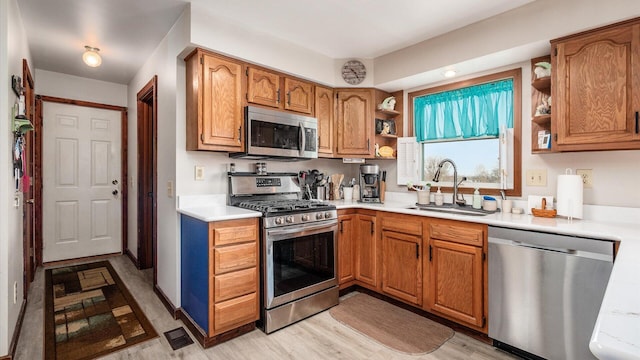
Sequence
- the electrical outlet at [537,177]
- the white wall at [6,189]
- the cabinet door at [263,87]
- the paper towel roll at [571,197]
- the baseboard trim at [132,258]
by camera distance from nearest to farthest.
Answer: the white wall at [6,189]
the paper towel roll at [571,197]
the electrical outlet at [537,177]
the cabinet door at [263,87]
the baseboard trim at [132,258]

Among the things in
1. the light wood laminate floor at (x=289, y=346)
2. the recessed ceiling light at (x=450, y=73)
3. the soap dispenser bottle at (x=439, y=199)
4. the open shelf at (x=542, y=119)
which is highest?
the recessed ceiling light at (x=450, y=73)

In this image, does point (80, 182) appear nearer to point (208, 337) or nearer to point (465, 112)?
point (208, 337)

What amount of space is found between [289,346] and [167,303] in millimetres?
1274

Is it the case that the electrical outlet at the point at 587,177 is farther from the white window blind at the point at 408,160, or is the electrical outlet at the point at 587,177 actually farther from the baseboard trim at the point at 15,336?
the baseboard trim at the point at 15,336

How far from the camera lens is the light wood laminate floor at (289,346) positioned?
6.78 ft

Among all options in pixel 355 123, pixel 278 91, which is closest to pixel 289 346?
pixel 278 91

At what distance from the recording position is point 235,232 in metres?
2.24

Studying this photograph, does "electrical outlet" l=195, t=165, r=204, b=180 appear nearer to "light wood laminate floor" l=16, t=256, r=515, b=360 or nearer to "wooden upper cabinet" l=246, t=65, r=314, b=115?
"wooden upper cabinet" l=246, t=65, r=314, b=115

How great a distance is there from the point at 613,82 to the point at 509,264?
52.4 inches

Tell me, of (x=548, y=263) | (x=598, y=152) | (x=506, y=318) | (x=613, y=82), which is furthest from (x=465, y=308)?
(x=613, y=82)

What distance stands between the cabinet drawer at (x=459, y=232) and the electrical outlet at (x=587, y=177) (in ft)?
2.81

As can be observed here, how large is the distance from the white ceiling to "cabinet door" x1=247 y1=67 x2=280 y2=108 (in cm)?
37

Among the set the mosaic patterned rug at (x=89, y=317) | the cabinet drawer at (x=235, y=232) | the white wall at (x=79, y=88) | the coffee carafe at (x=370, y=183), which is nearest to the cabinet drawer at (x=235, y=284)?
the cabinet drawer at (x=235, y=232)

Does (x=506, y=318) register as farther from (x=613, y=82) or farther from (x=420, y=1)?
(x=420, y=1)
